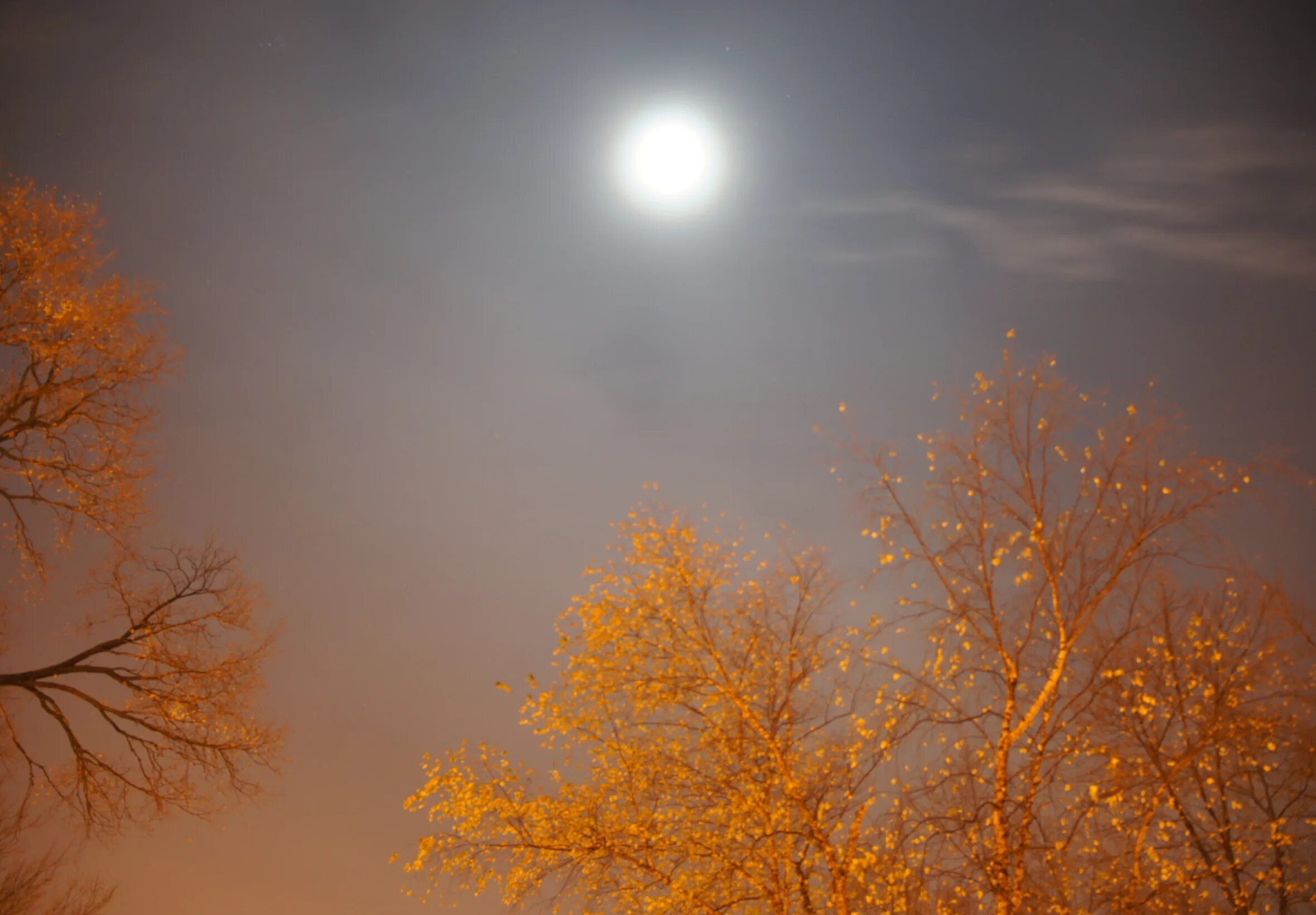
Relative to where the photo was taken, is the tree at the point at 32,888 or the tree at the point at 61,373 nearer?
the tree at the point at 61,373

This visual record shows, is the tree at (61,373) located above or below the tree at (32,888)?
above

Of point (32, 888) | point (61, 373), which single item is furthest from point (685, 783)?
point (32, 888)

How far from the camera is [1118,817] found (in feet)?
19.2

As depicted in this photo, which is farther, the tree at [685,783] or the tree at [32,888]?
the tree at [32,888]

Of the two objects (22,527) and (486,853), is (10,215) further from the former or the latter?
(486,853)

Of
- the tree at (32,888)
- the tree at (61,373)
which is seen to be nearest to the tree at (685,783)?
the tree at (61,373)

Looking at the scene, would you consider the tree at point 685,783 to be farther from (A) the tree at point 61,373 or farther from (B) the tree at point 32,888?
(B) the tree at point 32,888

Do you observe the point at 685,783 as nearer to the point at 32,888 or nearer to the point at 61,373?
the point at 61,373

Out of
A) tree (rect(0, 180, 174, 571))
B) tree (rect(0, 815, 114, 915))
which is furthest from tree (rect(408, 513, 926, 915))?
tree (rect(0, 815, 114, 915))

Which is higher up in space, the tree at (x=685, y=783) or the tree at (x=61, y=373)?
the tree at (x=61, y=373)

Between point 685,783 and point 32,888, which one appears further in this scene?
point 32,888

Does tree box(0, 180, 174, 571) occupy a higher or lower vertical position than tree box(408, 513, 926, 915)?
higher

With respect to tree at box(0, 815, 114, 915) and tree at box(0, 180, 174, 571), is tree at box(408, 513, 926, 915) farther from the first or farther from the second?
tree at box(0, 815, 114, 915)

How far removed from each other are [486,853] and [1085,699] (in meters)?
5.22
